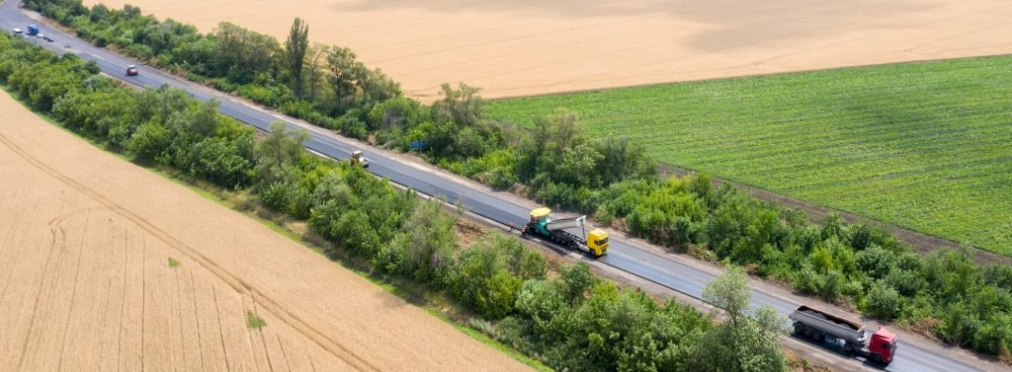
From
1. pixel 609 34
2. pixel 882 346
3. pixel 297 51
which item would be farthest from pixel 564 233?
pixel 609 34

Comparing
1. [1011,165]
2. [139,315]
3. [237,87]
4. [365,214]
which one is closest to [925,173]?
[1011,165]

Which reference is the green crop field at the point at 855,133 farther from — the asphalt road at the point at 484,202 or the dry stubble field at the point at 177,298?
the dry stubble field at the point at 177,298

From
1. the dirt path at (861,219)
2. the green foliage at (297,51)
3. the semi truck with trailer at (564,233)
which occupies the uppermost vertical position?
the green foliage at (297,51)

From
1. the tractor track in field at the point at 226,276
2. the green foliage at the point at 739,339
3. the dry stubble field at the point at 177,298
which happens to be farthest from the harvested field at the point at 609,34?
the green foliage at the point at 739,339

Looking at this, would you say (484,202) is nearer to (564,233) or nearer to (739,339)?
(564,233)

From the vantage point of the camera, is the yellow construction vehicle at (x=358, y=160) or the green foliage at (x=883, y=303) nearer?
the green foliage at (x=883, y=303)

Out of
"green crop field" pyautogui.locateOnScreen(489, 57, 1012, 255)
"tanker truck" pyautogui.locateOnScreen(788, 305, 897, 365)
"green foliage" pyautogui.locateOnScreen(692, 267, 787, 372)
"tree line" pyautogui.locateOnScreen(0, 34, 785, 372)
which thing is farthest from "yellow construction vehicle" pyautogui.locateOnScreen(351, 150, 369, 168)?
"tanker truck" pyautogui.locateOnScreen(788, 305, 897, 365)
